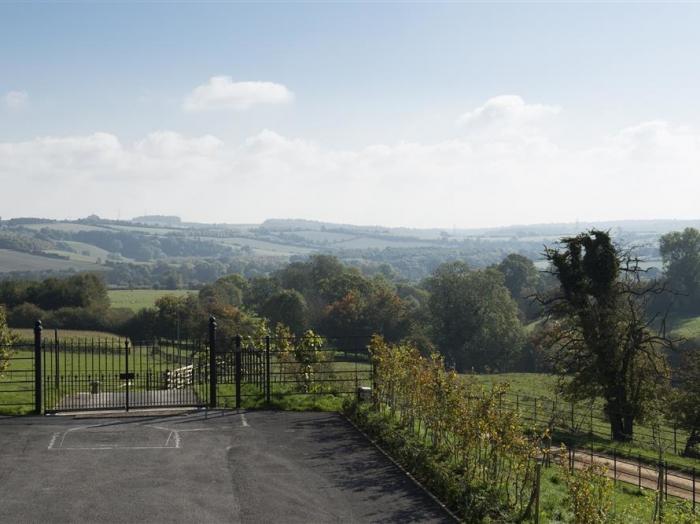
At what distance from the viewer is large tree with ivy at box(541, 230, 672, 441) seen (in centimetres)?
3378

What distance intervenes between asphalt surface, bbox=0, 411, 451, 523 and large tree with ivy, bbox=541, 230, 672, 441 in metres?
17.6

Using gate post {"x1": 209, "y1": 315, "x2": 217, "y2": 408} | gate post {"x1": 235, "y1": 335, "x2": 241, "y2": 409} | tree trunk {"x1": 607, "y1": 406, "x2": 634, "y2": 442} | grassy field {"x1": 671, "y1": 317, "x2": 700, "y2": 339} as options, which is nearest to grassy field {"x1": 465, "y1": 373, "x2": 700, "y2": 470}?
tree trunk {"x1": 607, "y1": 406, "x2": 634, "y2": 442}

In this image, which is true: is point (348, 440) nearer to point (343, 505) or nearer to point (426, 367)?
point (426, 367)

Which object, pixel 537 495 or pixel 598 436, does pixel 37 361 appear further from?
pixel 598 436

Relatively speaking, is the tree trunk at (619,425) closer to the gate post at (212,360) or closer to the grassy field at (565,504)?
the grassy field at (565,504)

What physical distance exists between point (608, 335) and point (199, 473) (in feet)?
77.4

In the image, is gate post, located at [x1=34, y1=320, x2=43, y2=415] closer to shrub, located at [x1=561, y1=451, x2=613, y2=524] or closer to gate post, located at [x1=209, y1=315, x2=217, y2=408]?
gate post, located at [x1=209, y1=315, x2=217, y2=408]

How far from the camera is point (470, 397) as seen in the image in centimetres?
1639

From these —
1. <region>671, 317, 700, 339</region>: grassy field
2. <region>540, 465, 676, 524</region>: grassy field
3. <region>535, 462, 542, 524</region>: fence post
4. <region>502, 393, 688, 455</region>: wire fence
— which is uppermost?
<region>535, 462, 542, 524</region>: fence post

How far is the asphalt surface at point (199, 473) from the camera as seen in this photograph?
14.2 meters

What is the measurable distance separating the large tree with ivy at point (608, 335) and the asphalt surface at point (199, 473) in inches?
692

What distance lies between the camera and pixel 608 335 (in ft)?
112

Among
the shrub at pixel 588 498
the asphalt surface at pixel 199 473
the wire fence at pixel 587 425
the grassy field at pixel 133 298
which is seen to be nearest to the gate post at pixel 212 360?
the asphalt surface at pixel 199 473

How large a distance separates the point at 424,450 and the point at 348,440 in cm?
288
